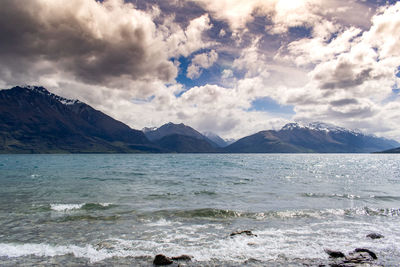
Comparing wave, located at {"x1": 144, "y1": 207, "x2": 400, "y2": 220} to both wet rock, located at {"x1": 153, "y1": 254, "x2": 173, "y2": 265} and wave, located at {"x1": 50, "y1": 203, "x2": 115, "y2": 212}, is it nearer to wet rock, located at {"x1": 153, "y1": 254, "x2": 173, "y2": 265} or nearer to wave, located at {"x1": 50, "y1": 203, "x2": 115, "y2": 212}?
wave, located at {"x1": 50, "y1": 203, "x2": 115, "y2": 212}

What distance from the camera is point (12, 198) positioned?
3325cm

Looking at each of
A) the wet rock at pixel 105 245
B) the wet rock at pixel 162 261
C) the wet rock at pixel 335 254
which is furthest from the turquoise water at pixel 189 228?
the wet rock at pixel 162 261

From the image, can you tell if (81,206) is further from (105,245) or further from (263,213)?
(263,213)

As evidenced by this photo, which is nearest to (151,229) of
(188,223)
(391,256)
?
(188,223)

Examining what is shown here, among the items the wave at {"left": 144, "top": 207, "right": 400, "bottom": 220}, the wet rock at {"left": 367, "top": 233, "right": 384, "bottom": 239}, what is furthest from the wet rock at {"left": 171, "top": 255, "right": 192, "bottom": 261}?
the wet rock at {"left": 367, "top": 233, "right": 384, "bottom": 239}

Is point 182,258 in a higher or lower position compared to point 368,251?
lower

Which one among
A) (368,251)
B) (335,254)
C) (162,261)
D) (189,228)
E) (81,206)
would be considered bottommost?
(81,206)

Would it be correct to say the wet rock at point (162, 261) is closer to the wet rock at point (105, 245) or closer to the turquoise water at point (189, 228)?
the turquoise water at point (189, 228)

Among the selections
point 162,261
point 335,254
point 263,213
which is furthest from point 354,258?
point 263,213

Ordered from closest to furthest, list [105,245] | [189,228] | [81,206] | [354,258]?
[354,258] → [105,245] → [189,228] → [81,206]

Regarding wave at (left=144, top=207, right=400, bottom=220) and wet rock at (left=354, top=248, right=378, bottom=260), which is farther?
wave at (left=144, top=207, right=400, bottom=220)

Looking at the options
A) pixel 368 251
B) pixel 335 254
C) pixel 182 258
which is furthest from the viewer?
pixel 368 251

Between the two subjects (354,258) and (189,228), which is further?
(189,228)

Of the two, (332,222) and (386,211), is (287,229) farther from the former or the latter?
(386,211)
